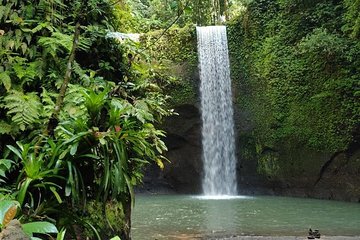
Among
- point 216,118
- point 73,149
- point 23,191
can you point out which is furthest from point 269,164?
point 23,191

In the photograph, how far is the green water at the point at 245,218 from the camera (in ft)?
20.5

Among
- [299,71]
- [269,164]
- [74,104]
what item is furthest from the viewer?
[269,164]

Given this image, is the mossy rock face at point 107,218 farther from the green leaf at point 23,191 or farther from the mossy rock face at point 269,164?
the mossy rock face at point 269,164

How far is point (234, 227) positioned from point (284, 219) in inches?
52.1

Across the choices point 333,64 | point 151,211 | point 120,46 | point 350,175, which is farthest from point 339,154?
point 120,46

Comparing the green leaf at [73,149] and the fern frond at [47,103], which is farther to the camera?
the fern frond at [47,103]

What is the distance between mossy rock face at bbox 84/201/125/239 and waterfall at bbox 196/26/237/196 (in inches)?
377

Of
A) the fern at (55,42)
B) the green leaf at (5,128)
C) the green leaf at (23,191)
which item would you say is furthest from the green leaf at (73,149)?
the fern at (55,42)

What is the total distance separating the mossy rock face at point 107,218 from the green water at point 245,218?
2040 mm

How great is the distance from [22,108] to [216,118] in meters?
10.3

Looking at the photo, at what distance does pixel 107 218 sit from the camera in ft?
11.6

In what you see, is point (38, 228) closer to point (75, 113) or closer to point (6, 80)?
point (75, 113)

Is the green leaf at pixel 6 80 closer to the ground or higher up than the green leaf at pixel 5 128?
higher up

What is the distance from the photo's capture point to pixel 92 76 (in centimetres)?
414
